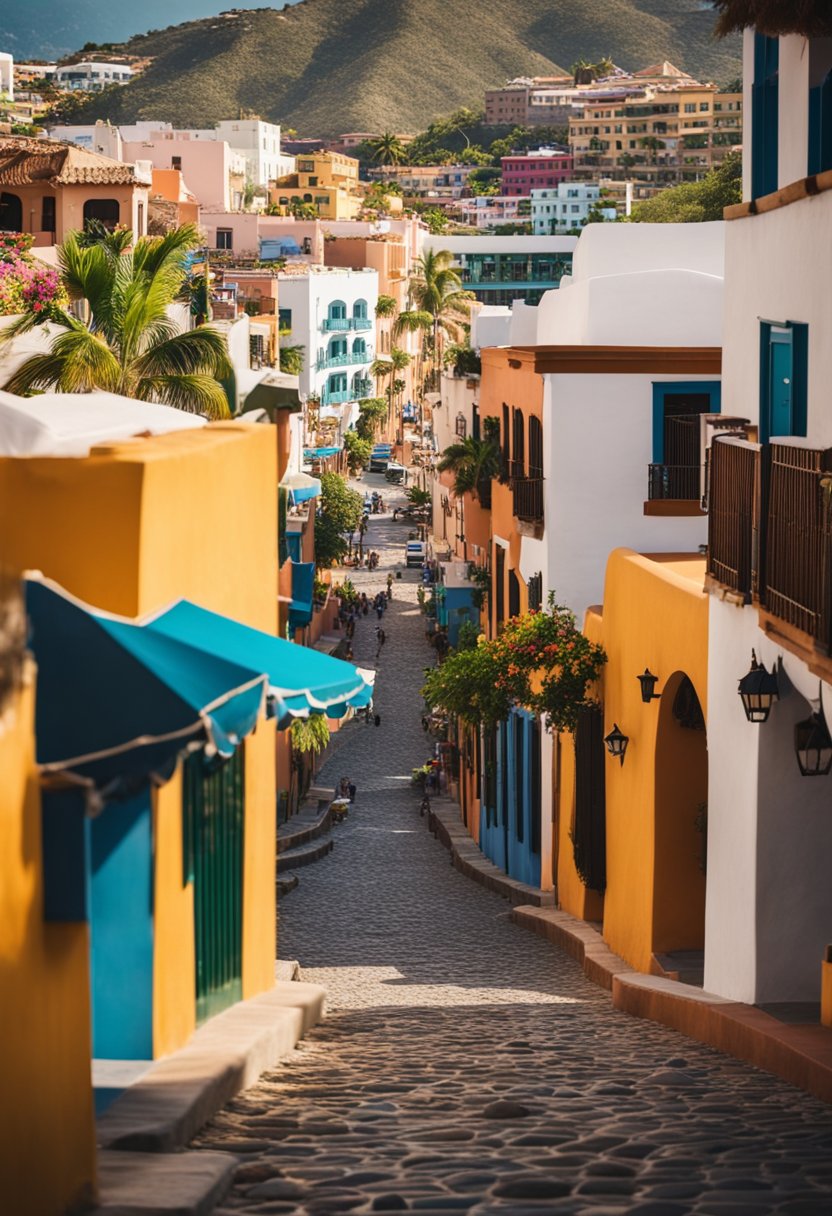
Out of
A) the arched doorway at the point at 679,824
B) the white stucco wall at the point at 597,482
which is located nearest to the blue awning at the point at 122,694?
the arched doorway at the point at 679,824

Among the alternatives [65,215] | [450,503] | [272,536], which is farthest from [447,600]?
[272,536]

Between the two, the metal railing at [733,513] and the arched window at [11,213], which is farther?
the arched window at [11,213]

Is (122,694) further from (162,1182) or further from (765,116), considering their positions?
(765,116)

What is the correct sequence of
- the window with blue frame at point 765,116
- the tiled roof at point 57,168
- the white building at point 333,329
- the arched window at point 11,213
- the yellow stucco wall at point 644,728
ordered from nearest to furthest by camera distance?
the window with blue frame at point 765,116, the yellow stucco wall at point 644,728, the tiled roof at point 57,168, the arched window at point 11,213, the white building at point 333,329

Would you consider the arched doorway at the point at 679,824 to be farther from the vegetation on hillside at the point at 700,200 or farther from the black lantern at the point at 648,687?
the vegetation on hillside at the point at 700,200

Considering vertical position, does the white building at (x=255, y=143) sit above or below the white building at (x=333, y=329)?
above

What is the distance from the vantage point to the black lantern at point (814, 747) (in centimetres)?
1120

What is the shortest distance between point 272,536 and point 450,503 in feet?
123

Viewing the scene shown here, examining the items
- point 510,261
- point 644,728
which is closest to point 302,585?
point 644,728

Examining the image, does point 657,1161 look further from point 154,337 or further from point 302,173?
point 302,173

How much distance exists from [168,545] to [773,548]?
3.67m

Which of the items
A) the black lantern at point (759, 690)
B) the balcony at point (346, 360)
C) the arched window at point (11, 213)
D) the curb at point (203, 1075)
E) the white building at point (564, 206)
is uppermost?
the white building at point (564, 206)

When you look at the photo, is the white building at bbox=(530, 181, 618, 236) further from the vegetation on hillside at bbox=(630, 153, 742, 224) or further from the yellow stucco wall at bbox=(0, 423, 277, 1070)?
the yellow stucco wall at bbox=(0, 423, 277, 1070)

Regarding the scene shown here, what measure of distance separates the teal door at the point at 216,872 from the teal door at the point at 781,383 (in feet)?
12.8
